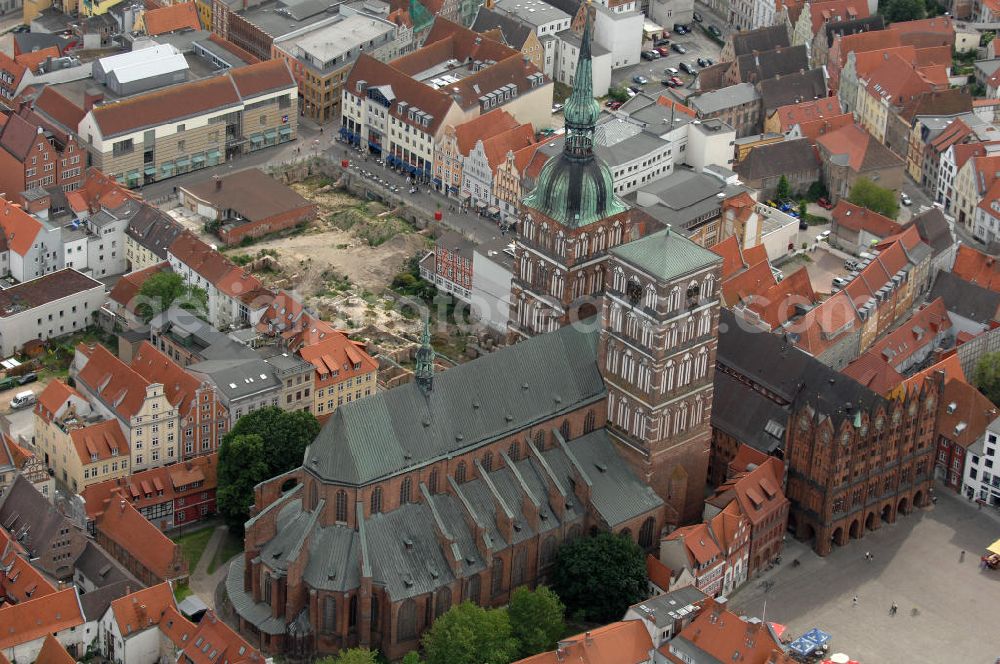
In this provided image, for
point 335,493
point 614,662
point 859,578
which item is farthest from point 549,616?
point 859,578

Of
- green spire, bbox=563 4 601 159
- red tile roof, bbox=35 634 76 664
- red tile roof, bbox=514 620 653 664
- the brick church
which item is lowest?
red tile roof, bbox=35 634 76 664

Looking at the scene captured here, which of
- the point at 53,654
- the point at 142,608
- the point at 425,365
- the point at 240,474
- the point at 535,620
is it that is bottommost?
the point at 53,654

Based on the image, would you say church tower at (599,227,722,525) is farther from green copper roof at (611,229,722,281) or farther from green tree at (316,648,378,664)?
green tree at (316,648,378,664)

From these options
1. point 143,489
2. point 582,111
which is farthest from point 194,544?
point 582,111

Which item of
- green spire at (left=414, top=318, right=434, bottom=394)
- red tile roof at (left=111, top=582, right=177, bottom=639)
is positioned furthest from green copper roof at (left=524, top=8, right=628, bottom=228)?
red tile roof at (left=111, top=582, right=177, bottom=639)

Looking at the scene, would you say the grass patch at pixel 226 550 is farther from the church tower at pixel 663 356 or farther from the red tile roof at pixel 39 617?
the church tower at pixel 663 356

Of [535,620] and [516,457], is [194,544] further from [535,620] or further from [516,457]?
[535,620]
